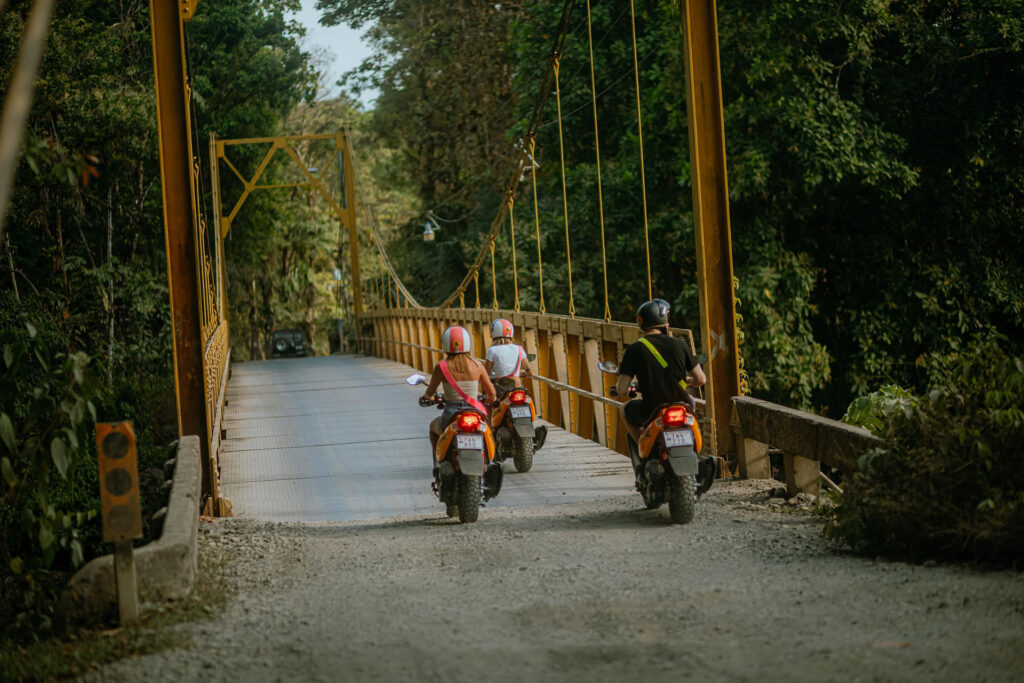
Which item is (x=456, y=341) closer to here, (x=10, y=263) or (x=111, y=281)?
(x=10, y=263)

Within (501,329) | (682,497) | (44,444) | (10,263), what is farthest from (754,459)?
(10,263)

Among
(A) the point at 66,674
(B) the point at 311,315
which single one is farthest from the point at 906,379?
(B) the point at 311,315

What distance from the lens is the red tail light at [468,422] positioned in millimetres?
7008

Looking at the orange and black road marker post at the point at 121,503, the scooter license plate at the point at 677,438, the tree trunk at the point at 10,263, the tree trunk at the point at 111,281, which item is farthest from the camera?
the tree trunk at the point at 111,281

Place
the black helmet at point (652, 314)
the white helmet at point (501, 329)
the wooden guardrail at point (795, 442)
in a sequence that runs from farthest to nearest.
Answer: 1. the white helmet at point (501, 329)
2. the black helmet at point (652, 314)
3. the wooden guardrail at point (795, 442)

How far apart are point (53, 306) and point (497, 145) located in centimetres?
1076

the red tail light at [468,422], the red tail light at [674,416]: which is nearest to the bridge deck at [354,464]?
the red tail light at [468,422]

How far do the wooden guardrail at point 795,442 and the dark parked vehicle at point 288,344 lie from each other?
123ft

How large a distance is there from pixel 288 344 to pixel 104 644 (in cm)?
4112

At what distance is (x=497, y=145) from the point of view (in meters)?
27.9

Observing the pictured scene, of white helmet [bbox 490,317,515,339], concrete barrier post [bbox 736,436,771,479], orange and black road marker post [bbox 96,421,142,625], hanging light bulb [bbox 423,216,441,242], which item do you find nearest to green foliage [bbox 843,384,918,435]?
concrete barrier post [bbox 736,436,771,479]

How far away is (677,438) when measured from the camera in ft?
21.3

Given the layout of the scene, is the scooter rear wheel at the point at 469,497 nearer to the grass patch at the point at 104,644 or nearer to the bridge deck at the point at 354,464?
the bridge deck at the point at 354,464

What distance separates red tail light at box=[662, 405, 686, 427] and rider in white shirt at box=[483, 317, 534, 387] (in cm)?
323
